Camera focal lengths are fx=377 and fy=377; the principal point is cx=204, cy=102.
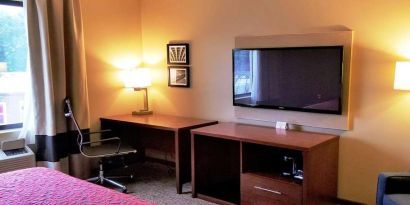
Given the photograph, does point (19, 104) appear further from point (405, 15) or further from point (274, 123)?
point (405, 15)

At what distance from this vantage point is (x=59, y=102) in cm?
376

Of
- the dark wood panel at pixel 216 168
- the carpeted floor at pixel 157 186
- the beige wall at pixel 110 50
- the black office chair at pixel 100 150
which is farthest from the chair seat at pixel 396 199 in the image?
the beige wall at pixel 110 50

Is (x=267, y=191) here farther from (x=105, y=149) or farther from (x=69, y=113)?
(x=69, y=113)

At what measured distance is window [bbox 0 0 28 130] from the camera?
368cm

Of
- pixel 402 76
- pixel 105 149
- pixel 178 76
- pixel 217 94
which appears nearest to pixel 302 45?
pixel 402 76

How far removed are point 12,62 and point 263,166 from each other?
8.70 feet

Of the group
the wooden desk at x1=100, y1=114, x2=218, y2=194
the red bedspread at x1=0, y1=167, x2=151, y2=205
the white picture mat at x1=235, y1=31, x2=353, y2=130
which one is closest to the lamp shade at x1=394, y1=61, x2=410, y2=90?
the white picture mat at x1=235, y1=31, x2=353, y2=130

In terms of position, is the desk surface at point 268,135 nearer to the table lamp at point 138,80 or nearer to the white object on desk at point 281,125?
the white object on desk at point 281,125

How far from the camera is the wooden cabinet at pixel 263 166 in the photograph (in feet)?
9.48

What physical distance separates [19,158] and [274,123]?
94.1 inches

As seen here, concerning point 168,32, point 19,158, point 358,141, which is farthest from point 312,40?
point 19,158

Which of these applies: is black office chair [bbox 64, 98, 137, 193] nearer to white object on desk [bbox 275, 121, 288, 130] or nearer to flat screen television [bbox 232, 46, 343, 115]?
flat screen television [bbox 232, 46, 343, 115]

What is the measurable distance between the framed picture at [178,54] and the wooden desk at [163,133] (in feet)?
2.13

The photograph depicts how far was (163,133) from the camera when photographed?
4473 millimetres
